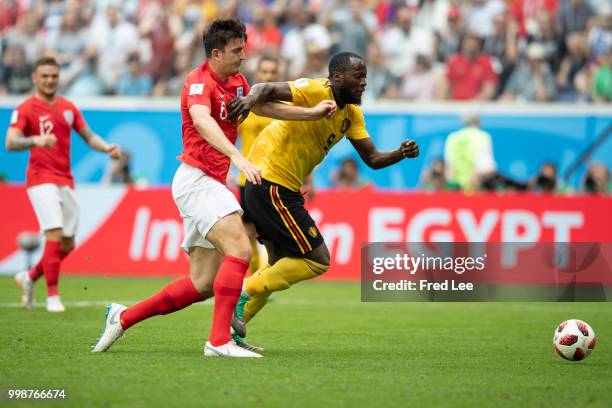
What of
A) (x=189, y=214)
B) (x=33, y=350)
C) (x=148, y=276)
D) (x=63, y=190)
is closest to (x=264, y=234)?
(x=189, y=214)

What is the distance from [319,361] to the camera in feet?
29.0

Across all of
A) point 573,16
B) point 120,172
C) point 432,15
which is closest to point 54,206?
point 120,172

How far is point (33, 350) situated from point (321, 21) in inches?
624

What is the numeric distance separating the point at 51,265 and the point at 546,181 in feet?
33.8

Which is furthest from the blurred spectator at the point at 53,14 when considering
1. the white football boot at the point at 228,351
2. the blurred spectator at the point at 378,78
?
the white football boot at the point at 228,351

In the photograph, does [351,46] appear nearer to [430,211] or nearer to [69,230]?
[430,211]

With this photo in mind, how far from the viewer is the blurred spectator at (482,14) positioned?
23.4m

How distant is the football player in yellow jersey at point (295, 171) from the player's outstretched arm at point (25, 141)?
3256 millimetres

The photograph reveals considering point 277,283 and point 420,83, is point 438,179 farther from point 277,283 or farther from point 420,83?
point 277,283

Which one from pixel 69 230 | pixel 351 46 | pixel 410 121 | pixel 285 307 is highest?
pixel 351 46

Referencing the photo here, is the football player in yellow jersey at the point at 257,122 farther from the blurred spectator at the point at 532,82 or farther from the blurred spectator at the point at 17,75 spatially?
the blurred spectator at the point at 17,75

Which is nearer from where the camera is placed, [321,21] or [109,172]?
[109,172]

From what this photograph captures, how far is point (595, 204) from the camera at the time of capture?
18.4 meters

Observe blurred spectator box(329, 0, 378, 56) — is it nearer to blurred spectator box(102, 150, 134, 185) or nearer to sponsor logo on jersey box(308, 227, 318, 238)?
blurred spectator box(102, 150, 134, 185)
